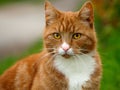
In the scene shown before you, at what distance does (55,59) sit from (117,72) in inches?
93.4

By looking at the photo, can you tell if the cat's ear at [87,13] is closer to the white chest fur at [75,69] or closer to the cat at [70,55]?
the cat at [70,55]

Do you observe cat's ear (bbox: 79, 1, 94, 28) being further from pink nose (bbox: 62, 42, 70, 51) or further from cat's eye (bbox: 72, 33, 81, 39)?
pink nose (bbox: 62, 42, 70, 51)

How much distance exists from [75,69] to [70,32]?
0.49 metres

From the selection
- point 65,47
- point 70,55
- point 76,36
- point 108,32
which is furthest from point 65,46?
point 108,32

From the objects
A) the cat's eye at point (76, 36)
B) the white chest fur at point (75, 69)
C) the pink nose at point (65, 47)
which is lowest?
the white chest fur at point (75, 69)

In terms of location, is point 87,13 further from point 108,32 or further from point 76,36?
point 108,32

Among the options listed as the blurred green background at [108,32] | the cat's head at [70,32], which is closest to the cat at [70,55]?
the cat's head at [70,32]

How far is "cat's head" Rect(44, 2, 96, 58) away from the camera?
285 inches

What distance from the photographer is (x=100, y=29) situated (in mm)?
12406

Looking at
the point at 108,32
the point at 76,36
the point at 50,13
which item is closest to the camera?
the point at 76,36

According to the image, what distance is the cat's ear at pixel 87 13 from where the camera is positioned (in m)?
7.35

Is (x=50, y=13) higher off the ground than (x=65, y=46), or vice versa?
(x=50, y=13)

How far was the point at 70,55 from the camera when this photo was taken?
23.6ft

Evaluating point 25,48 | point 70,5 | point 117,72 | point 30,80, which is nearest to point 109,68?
point 117,72
